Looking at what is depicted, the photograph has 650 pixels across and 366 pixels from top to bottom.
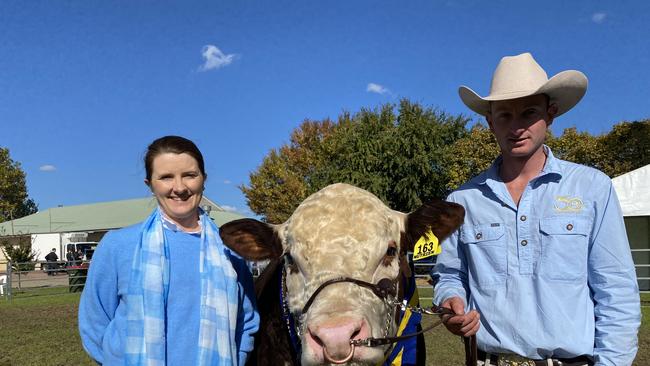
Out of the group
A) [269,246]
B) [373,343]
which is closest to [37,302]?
[269,246]

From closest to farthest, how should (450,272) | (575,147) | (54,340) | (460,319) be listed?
1. (460,319)
2. (450,272)
3. (54,340)
4. (575,147)

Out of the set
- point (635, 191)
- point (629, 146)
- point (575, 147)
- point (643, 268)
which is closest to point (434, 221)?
point (635, 191)

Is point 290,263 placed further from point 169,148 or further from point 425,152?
point 425,152

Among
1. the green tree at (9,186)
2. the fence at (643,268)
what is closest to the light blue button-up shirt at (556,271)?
the fence at (643,268)

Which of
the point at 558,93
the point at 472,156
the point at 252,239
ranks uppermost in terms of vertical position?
the point at 472,156

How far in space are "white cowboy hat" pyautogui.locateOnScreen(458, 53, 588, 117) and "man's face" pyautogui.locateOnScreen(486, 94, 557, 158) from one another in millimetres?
60

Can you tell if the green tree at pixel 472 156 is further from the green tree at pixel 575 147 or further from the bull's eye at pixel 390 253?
the bull's eye at pixel 390 253

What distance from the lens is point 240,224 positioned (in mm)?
3330

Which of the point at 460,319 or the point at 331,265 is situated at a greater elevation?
the point at 331,265

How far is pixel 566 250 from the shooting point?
2793mm

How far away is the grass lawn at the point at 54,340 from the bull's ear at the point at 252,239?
17.9 ft

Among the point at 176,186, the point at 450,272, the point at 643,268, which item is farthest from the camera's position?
the point at 643,268

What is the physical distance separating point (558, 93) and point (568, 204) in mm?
626

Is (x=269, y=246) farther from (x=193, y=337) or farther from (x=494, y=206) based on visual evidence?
(x=494, y=206)
